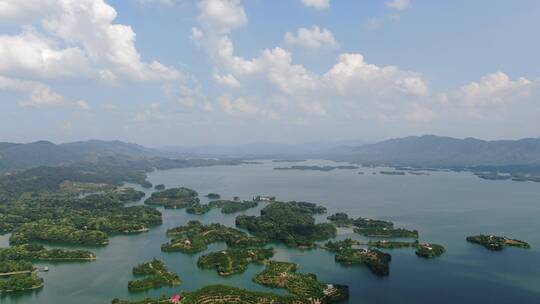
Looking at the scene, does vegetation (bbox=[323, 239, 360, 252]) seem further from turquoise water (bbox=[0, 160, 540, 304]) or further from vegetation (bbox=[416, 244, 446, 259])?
vegetation (bbox=[416, 244, 446, 259])

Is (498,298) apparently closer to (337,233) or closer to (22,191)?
(337,233)

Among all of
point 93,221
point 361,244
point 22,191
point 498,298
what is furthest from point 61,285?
point 22,191

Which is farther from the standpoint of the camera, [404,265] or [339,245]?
[339,245]

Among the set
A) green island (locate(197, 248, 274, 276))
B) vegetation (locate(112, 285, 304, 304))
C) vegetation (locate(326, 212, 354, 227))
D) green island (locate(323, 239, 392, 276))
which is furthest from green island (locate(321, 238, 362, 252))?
vegetation (locate(112, 285, 304, 304))

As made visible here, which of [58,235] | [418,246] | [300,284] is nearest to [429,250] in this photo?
[418,246]

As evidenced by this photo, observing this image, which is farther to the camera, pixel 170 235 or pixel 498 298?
pixel 170 235

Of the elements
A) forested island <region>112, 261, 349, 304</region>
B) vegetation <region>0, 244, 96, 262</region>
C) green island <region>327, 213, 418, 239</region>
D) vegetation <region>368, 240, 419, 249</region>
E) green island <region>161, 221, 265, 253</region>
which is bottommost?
vegetation <region>0, 244, 96, 262</region>

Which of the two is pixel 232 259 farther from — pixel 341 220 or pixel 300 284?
pixel 341 220
